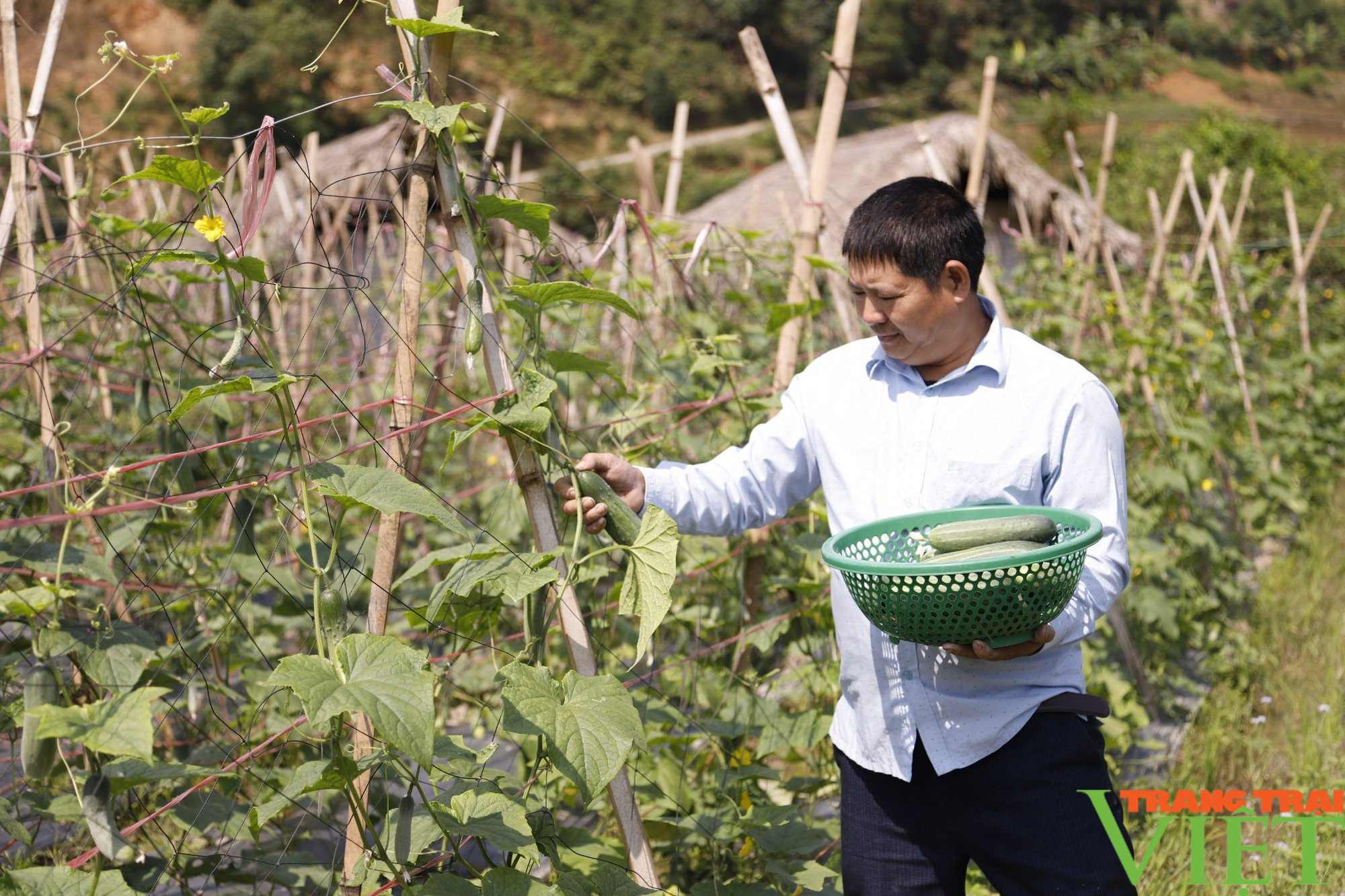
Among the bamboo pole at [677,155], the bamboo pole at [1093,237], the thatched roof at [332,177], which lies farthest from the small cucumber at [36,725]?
the thatched roof at [332,177]

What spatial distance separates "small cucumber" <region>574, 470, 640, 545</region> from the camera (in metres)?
1.45

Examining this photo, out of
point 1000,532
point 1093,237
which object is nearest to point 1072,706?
point 1000,532

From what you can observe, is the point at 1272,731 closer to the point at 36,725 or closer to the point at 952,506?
the point at 952,506

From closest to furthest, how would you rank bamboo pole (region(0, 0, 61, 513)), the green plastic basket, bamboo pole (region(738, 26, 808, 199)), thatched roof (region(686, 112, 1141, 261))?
the green plastic basket → bamboo pole (region(0, 0, 61, 513)) → bamboo pole (region(738, 26, 808, 199)) → thatched roof (region(686, 112, 1141, 261))

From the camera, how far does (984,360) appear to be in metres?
1.54

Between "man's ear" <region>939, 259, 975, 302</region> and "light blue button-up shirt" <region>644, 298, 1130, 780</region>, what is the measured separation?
7 centimetres

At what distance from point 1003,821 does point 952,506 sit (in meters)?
0.44

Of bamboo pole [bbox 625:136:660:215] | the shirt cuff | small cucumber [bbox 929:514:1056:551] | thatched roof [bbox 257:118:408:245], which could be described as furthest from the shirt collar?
thatched roof [bbox 257:118:408:245]

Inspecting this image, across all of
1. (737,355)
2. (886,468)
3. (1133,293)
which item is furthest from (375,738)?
(1133,293)

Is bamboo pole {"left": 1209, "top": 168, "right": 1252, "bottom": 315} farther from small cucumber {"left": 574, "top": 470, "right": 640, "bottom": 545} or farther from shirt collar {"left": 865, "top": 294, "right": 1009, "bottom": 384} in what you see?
small cucumber {"left": 574, "top": 470, "right": 640, "bottom": 545}

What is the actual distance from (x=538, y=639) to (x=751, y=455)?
1.63 feet

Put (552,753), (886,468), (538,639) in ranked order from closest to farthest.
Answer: (552,753) → (538,639) → (886,468)

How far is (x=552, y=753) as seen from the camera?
1.21m

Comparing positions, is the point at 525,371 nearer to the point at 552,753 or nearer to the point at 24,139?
the point at 552,753
